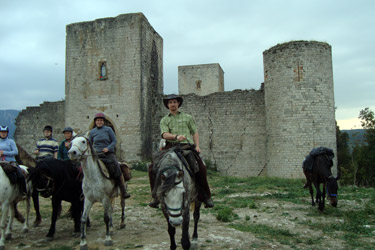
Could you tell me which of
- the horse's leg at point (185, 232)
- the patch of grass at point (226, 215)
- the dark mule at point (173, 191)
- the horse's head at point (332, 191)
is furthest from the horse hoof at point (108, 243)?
the horse's head at point (332, 191)

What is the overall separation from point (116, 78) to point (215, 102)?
5.63m

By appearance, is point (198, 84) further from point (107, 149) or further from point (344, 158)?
point (107, 149)

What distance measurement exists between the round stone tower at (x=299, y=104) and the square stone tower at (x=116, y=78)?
700 centimetres

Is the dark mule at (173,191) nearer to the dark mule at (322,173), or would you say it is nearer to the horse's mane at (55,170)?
the horse's mane at (55,170)

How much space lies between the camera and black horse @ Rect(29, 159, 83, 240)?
590 cm

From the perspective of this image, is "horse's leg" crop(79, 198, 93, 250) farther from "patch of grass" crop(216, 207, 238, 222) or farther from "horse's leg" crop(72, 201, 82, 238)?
"patch of grass" crop(216, 207, 238, 222)

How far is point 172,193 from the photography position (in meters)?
3.83

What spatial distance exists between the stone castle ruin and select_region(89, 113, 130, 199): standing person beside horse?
429 inches

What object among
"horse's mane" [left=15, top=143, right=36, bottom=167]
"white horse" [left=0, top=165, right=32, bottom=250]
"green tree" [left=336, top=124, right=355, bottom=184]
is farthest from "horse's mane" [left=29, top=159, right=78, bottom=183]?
"green tree" [left=336, top=124, right=355, bottom=184]

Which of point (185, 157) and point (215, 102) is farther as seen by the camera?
point (215, 102)

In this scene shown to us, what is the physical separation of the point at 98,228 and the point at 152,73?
13799mm

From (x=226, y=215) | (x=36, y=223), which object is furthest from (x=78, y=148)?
(x=226, y=215)

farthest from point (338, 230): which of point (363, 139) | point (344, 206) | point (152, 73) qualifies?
point (363, 139)

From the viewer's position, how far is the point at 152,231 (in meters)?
6.10
